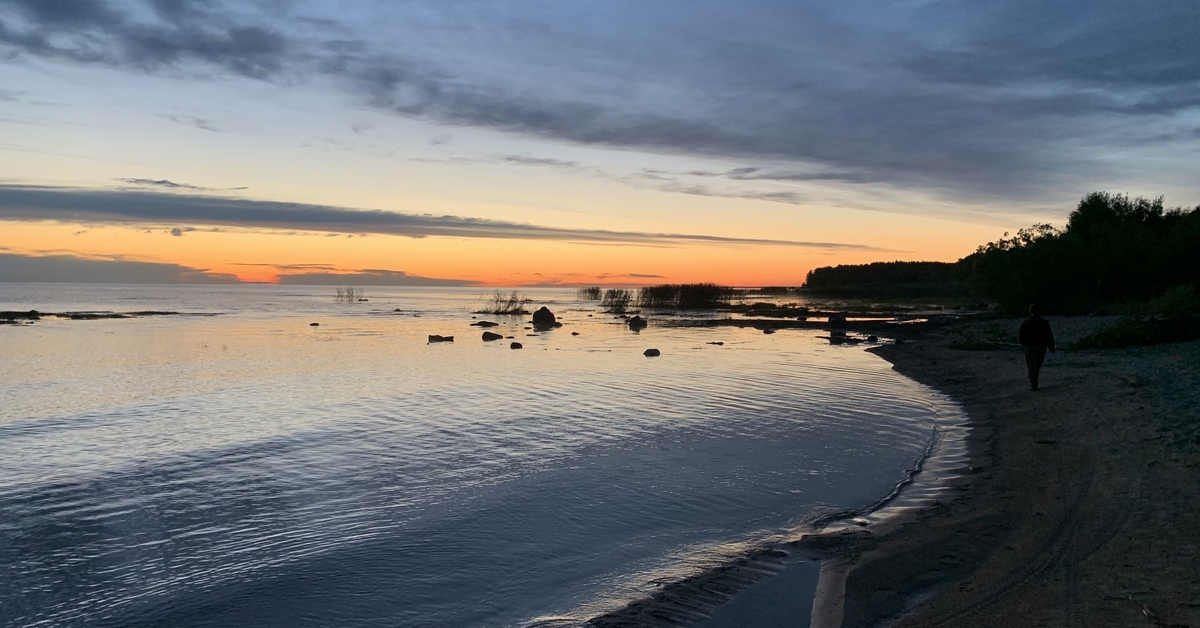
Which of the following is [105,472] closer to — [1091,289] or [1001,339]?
[1001,339]

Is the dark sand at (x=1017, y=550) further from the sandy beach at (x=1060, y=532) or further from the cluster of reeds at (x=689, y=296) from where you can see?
the cluster of reeds at (x=689, y=296)

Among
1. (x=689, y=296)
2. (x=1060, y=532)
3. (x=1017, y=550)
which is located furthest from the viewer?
(x=689, y=296)

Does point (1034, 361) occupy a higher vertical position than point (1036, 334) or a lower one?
lower

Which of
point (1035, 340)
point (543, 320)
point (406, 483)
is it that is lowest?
point (406, 483)

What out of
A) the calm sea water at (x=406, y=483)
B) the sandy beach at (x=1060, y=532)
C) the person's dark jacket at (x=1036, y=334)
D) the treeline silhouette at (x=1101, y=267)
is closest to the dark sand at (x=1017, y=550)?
the sandy beach at (x=1060, y=532)

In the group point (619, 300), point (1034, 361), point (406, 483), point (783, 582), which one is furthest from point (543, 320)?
point (783, 582)

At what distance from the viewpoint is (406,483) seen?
12.0 metres

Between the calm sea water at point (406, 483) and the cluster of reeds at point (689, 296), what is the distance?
218ft

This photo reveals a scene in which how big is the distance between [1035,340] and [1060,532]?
493 inches

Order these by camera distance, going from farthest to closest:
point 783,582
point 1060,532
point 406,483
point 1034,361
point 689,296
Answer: point 689,296
point 1034,361
point 406,483
point 1060,532
point 783,582

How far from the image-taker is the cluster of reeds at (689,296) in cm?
9406

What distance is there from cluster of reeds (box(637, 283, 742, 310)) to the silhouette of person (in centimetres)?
7419

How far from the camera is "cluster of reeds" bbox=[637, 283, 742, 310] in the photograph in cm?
9406

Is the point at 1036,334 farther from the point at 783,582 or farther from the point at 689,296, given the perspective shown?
the point at 689,296
